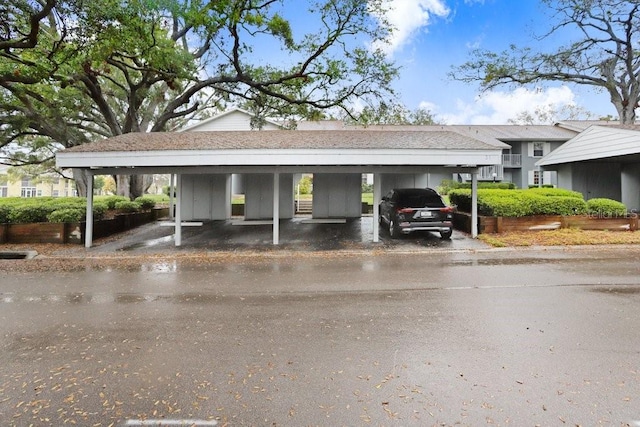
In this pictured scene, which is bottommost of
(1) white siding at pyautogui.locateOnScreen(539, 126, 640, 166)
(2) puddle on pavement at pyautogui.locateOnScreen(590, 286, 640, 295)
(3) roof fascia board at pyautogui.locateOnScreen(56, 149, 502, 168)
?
(2) puddle on pavement at pyautogui.locateOnScreen(590, 286, 640, 295)

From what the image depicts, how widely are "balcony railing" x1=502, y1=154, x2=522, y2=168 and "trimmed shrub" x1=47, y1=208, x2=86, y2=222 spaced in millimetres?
29735

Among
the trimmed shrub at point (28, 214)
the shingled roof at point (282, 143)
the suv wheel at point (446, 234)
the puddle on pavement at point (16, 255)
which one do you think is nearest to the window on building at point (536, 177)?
the shingled roof at point (282, 143)

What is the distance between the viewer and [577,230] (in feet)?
40.1

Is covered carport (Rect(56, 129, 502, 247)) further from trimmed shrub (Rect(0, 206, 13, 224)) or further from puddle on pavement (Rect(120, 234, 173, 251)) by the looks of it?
trimmed shrub (Rect(0, 206, 13, 224))

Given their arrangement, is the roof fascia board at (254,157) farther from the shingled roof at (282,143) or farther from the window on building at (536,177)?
the window on building at (536,177)

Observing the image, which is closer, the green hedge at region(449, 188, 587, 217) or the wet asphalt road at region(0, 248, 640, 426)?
the wet asphalt road at region(0, 248, 640, 426)

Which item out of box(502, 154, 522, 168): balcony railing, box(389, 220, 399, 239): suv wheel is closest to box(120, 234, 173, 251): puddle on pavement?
box(389, 220, 399, 239): suv wheel

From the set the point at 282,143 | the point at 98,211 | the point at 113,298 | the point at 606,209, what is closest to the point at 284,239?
the point at 282,143

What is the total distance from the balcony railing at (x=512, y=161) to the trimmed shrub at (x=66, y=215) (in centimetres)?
2974

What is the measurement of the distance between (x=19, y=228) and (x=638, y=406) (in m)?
15.1

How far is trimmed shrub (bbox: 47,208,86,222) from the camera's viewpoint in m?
11.7

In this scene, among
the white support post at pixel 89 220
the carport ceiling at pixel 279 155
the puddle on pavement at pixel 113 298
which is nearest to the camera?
the puddle on pavement at pixel 113 298

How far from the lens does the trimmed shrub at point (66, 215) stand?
11695 millimetres

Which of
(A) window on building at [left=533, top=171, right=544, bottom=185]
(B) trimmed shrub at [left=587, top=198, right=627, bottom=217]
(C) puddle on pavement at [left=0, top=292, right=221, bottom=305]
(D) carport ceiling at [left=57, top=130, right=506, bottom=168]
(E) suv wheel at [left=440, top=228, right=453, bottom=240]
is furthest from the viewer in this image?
(A) window on building at [left=533, top=171, right=544, bottom=185]
